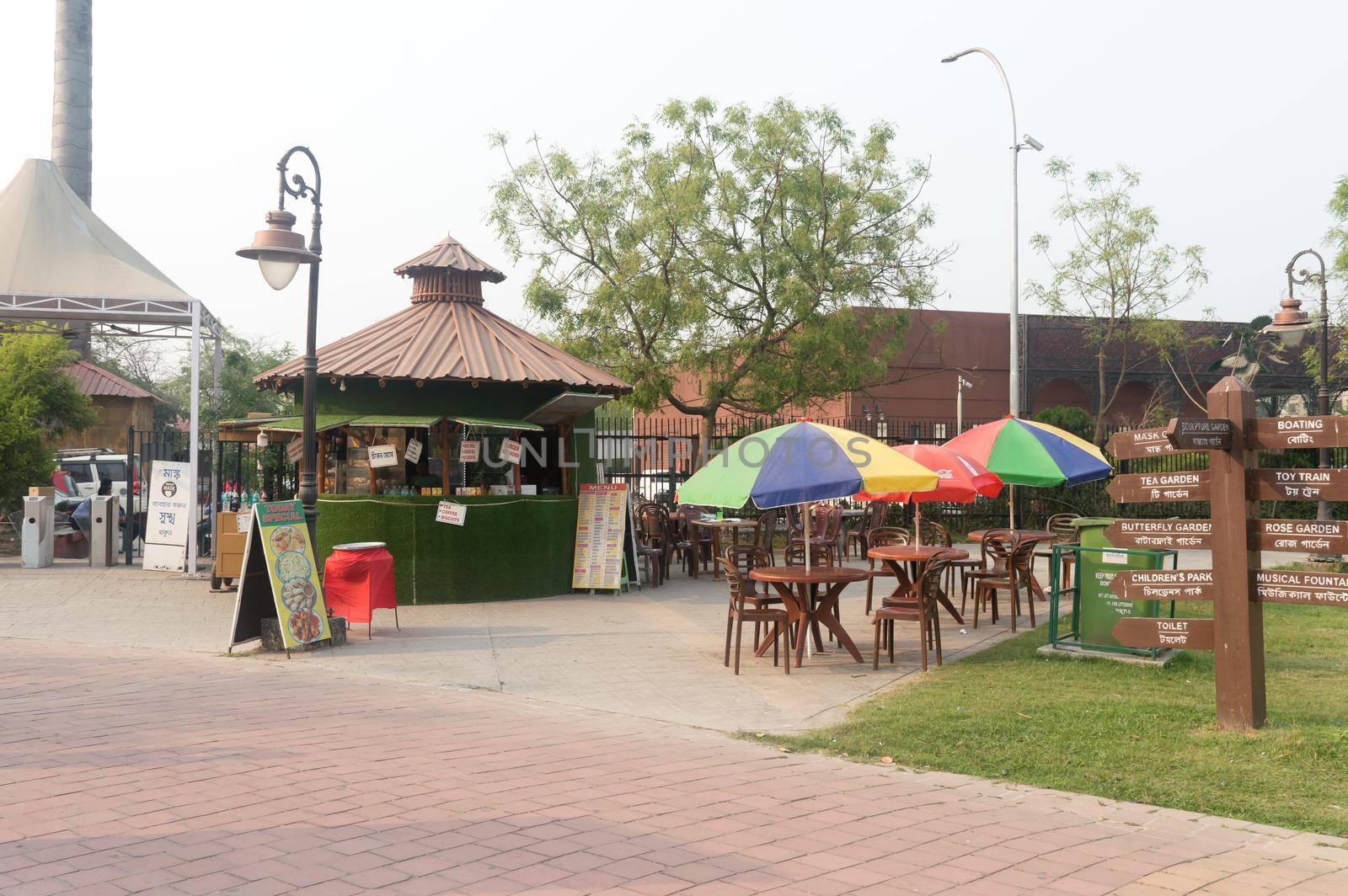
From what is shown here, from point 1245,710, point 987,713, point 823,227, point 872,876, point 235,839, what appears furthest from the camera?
point 823,227

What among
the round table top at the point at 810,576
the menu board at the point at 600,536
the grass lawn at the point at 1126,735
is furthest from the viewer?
the menu board at the point at 600,536

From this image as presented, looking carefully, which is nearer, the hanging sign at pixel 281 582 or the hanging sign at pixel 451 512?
the hanging sign at pixel 281 582

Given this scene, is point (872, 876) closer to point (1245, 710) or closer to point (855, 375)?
point (1245, 710)

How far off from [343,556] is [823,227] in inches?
480

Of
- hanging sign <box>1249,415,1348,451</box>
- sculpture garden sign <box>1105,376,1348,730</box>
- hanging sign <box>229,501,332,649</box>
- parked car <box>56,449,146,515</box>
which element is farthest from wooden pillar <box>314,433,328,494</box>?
parked car <box>56,449,146,515</box>

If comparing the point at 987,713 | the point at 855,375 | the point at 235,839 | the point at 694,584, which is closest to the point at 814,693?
the point at 987,713

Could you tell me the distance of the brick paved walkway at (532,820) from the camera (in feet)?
15.3

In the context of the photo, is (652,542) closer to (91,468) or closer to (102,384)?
(91,468)

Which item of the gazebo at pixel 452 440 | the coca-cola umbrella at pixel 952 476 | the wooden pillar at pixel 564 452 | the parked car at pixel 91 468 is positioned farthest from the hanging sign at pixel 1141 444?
the parked car at pixel 91 468

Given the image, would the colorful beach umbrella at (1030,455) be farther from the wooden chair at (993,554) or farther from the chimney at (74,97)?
the chimney at (74,97)

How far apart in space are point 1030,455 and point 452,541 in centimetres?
708

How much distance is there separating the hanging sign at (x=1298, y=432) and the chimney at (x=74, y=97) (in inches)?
1116

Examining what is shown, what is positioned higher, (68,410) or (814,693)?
(68,410)

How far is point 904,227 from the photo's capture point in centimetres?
2123
